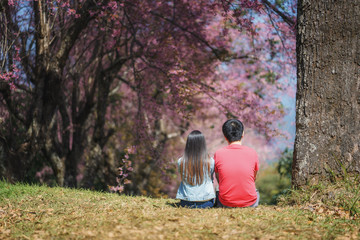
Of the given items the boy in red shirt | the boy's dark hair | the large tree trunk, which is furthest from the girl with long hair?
the large tree trunk

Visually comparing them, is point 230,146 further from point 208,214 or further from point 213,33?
point 213,33

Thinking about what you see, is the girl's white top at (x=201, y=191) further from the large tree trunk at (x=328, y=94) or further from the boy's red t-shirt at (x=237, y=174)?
the large tree trunk at (x=328, y=94)

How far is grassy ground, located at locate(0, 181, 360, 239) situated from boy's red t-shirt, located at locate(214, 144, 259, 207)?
203 mm

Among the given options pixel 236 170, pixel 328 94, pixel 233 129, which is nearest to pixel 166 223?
pixel 236 170

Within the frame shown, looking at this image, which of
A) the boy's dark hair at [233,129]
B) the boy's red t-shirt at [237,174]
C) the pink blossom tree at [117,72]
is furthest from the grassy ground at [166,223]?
the pink blossom tree at [117,72]

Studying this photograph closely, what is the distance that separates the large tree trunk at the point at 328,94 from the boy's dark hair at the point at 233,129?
2.90ft

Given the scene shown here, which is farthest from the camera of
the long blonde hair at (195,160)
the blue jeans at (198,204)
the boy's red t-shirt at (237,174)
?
the blue jeans at (198,204)

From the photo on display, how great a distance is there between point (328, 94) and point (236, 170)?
1.63 meters

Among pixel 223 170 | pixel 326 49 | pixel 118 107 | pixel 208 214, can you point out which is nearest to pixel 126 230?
pixel 208 214

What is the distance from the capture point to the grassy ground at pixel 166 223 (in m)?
3.69

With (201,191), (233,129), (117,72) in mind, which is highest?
(117,72)

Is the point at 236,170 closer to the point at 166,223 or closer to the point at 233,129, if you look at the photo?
the point at 233,129

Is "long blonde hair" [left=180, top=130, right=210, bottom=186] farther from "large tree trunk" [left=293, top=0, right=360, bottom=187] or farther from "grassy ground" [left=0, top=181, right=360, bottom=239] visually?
"large tree trunk" [left=293, top=0, right=360, bottom=187]

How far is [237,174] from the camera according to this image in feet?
16.1
